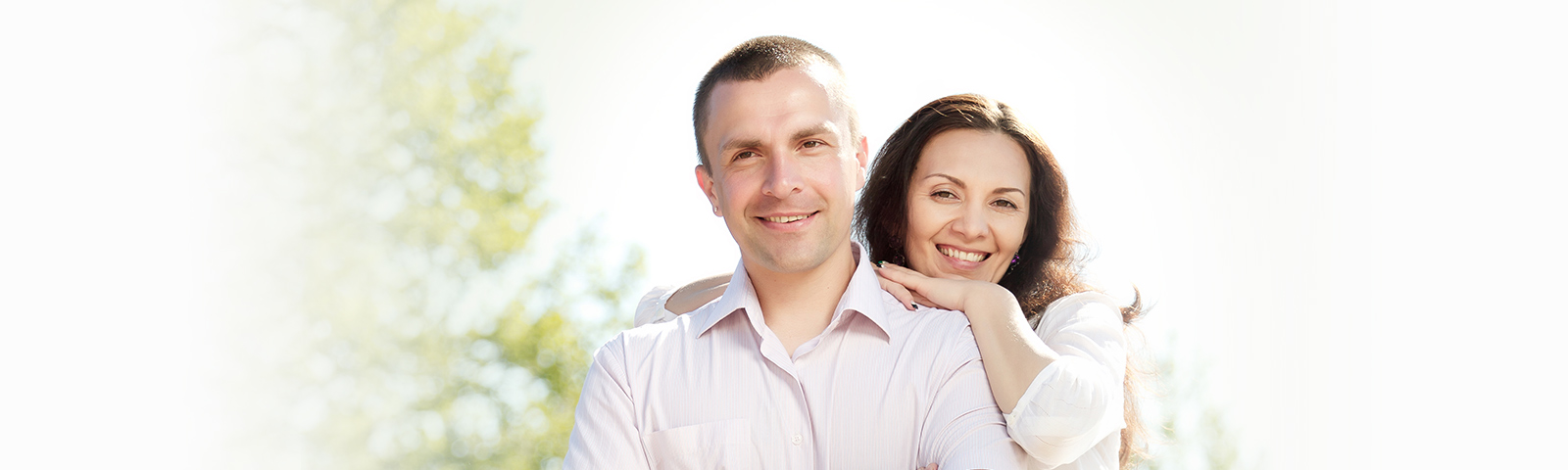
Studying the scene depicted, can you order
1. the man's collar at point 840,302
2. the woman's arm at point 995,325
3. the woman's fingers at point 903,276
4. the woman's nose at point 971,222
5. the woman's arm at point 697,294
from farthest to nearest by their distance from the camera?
1. the woman's arm at point 697,294
2. the woman's nose at point 971,222
3. the woman's fingers at point 903,276
4. the man's collar at point 840,302
5. the woman's arm at point 995,325

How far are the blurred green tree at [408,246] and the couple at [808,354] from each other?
38.3 ft

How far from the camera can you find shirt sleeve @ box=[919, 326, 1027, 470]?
87.1 inches

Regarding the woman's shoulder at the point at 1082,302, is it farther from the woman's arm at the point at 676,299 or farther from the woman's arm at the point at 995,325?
the woman's arm at the point at 676,299

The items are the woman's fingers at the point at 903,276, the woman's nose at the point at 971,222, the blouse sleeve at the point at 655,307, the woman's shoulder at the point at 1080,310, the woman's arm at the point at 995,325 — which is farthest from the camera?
the blouse sleeve at the point at 655,307

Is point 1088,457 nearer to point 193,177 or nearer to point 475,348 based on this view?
point 475,348

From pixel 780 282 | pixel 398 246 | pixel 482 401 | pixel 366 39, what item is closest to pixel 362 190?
pixel 398 246

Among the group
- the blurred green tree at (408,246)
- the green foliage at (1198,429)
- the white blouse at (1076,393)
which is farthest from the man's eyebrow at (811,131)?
the green foliage at (1198,429)

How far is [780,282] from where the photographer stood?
250cm

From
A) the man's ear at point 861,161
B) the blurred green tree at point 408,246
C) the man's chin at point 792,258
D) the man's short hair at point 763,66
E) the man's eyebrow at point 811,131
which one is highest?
the blurred green tree at point 408,246

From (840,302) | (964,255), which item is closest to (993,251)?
(964,255)

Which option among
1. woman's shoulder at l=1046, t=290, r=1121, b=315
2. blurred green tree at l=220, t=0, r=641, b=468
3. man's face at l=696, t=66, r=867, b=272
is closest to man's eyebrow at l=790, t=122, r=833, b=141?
man's face at l=696, t=66, r=867, b=272

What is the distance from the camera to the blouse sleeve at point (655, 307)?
341cm

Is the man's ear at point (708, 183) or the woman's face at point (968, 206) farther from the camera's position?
the woman's face at point (968, 206)

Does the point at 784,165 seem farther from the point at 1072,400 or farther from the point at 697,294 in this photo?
the point at 697,294
